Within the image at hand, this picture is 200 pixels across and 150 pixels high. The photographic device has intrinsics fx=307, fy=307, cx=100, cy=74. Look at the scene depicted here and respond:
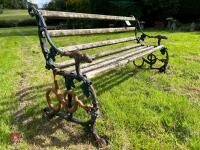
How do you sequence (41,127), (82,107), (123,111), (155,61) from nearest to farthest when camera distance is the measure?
(82,107)
(41,127)
(123,111)
(155,61)

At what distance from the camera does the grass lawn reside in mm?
3576

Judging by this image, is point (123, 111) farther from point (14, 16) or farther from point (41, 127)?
point (14, 16)

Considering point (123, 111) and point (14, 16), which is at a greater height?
point (123, 111)

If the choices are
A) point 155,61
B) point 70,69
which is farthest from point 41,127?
point 155,61

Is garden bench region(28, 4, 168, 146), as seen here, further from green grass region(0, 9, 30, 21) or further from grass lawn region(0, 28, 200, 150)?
green grass region(0, 9, 30, 21)

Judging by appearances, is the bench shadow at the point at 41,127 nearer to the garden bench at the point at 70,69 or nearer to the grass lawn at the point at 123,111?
the grass lawn at the point at 123,111

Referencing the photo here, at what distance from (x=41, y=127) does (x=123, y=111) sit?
3.86 feet

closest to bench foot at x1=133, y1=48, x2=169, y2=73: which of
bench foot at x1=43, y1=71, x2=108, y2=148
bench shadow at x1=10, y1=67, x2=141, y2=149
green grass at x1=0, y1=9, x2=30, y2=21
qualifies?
bench shadow at x1=10, y1=67, x2=141, y2=149

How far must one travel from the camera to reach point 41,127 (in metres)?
3.90

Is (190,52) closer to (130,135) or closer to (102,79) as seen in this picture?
(102,79)

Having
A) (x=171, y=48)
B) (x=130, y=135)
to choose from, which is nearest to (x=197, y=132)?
(x=130, y=135)

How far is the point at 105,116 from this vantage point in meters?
4.20

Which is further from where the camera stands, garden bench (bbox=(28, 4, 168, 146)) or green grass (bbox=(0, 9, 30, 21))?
green grass (bbox=(0, 9, 30, 21))

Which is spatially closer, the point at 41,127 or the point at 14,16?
the point at 41,127
